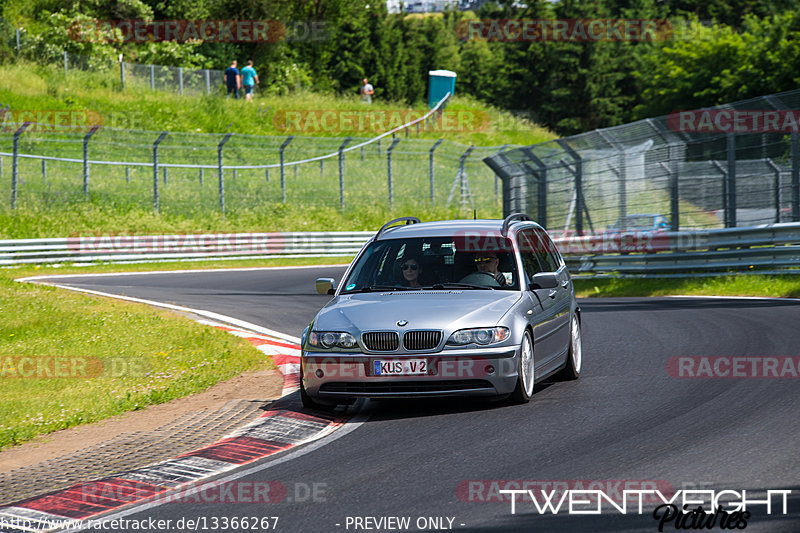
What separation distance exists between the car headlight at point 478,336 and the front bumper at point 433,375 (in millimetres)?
65

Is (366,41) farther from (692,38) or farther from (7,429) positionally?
(7,429)

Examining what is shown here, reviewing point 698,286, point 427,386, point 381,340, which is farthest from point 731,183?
point 381,340

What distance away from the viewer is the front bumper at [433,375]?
26.9 ft

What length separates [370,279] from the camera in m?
9.55

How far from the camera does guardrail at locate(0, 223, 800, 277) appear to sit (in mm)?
18891

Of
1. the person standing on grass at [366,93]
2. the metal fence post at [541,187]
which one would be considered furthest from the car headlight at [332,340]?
the person standing on grass at [366,93]

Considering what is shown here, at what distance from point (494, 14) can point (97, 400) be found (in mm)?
117212

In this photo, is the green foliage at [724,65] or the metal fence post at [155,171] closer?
the metal fence post at [155,171]

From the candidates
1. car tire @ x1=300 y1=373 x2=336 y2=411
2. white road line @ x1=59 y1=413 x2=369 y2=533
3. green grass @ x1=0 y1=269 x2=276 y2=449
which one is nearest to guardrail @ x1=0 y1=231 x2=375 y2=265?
green grass @ x1=0 y1=269 x2=276 y2=449

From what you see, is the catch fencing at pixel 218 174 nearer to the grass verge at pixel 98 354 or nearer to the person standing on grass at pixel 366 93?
the person standing on grass at pixel 366 93

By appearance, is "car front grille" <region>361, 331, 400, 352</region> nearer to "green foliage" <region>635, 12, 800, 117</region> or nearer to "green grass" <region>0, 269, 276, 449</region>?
"green grass" <region>0, 269, 276, 449</region>

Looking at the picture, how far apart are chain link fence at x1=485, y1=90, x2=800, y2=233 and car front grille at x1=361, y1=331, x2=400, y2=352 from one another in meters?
12.3

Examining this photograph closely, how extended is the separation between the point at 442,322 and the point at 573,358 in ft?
7.49

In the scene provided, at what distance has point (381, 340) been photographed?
27.2 ft
